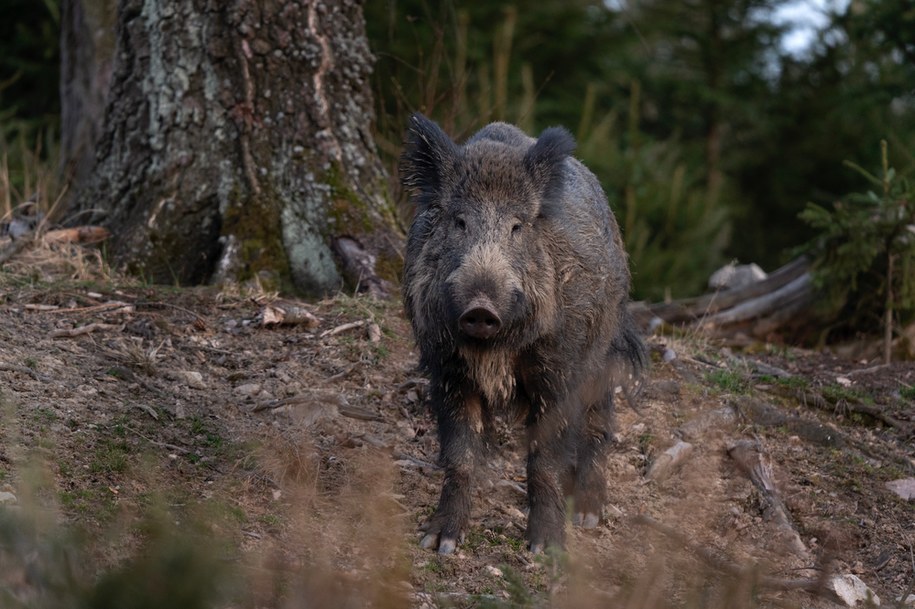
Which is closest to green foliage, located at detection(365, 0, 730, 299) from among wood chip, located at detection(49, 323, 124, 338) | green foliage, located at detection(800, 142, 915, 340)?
green foliage, located at detection(800, 142, 915, 340)

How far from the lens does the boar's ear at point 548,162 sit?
4785 millimetres

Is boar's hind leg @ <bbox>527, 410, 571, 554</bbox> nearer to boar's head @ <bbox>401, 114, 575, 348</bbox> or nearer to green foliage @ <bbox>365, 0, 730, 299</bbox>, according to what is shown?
boar's head @ <bbox>401, 114, 575, 348</bbox>

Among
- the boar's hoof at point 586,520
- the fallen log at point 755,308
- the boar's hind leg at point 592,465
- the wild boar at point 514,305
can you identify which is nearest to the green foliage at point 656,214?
the fallen log at point 755,308

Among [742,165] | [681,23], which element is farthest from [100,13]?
[742,165]

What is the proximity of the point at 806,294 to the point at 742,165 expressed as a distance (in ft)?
28.1

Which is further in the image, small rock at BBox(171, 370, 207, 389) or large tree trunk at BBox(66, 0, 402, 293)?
large tree trunk at BBox(66, 0, 402, 293)

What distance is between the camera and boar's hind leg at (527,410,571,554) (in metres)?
4.70

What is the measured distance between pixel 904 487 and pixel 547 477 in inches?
77.0

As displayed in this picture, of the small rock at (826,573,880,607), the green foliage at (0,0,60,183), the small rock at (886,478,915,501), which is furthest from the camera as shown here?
the green foliage at (0,0,60,183)

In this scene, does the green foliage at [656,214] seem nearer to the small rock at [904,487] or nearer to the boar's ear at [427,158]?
the small rock at [904,487]

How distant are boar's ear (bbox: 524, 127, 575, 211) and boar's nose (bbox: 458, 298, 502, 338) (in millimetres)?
851

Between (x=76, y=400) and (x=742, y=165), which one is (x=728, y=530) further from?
(x=742, y=165)

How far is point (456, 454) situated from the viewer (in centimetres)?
473

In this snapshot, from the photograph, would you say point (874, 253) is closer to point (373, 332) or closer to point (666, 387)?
point (666, 387)
